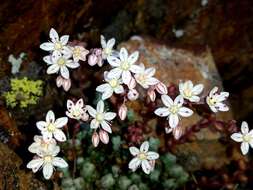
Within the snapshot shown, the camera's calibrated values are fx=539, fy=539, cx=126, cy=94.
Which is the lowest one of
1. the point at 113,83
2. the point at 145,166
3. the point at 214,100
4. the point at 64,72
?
the point at 145,166

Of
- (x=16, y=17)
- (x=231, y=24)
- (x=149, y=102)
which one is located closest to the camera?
(x=16, y=17)

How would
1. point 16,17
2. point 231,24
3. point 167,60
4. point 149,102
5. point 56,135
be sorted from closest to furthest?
point 56,135 → point 16,17 → point 149,102 → point 167,60 → point 231,24

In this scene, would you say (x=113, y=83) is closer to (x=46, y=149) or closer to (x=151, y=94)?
(x=151, y=94)

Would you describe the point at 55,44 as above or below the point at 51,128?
above

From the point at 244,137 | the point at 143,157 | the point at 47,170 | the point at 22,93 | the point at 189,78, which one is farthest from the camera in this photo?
the point at 189,78

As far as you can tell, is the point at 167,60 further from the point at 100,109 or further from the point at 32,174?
the point at 32,174

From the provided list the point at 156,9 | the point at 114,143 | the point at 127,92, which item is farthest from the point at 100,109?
the point at 156,9

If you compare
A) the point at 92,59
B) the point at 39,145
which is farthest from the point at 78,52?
the point at 39,145

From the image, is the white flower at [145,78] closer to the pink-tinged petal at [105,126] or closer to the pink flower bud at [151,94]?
the pink flower bud at [151,94]
